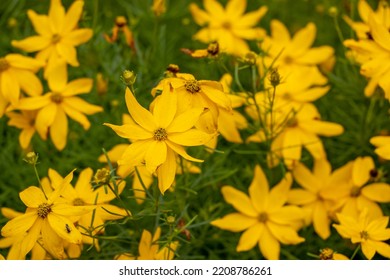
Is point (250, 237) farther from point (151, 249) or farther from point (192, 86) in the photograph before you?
point (192, 86)

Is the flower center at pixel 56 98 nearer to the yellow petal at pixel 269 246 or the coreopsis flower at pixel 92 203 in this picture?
the coreopsis flower at pixel 92 203

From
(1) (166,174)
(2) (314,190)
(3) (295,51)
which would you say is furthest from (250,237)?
(3) (295,51)

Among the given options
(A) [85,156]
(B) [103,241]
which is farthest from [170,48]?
(B) [103,241]

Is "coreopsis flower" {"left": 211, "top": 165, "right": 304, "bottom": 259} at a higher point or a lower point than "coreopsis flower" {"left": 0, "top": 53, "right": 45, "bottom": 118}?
lower

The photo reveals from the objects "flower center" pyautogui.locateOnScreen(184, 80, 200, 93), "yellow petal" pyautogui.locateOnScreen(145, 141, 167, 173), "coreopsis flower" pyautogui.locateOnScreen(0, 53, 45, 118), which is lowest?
"yellow petal" pyautogui.locateOnScreen(145, 141, 167, 173)

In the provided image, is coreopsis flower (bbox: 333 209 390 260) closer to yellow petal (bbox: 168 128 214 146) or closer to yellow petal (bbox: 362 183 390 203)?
yellow petal (bbox: 362 183 390 203)

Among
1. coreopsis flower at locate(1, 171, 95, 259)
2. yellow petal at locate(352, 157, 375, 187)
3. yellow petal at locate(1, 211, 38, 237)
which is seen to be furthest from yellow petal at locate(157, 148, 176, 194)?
yellow petal at locate(352, 157, 375, 187)

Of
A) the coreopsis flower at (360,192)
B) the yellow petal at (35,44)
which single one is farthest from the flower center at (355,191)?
the yellow petal at (35,44)

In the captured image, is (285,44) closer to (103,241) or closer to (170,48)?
(170,48)
